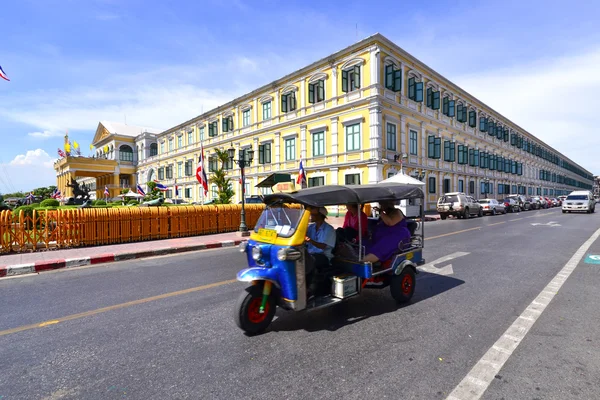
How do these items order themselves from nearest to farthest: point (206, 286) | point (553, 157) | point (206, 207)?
point (206, 286) → point (206, 207) → point (553, 157)

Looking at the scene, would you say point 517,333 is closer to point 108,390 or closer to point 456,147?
point 108,390

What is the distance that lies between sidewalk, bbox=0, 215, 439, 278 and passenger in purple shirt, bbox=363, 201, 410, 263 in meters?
6.98

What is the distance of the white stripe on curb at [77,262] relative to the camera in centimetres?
790

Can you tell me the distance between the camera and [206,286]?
570 cm

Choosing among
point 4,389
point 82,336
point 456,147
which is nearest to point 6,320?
point 82,336

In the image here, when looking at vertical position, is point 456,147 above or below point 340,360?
above

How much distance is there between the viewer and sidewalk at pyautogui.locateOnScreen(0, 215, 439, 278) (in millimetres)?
7406

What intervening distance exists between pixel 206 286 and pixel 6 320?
275 cm

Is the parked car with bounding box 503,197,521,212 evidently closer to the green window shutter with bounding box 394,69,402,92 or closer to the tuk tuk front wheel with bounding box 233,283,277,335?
the green window shutter with bounding box 394,69,402,92

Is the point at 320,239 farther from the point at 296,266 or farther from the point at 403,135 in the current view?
the point at 403,135

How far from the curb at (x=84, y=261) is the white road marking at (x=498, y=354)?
883 centimetres

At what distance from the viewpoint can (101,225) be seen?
10.4 meters

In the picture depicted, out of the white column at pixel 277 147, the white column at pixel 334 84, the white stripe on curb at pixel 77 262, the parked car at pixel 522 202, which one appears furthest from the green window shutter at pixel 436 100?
the white stripe on curb at pixel 77 262

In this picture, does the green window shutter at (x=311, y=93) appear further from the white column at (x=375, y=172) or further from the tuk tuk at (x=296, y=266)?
the tuk tuk at (x=296, y=266)
